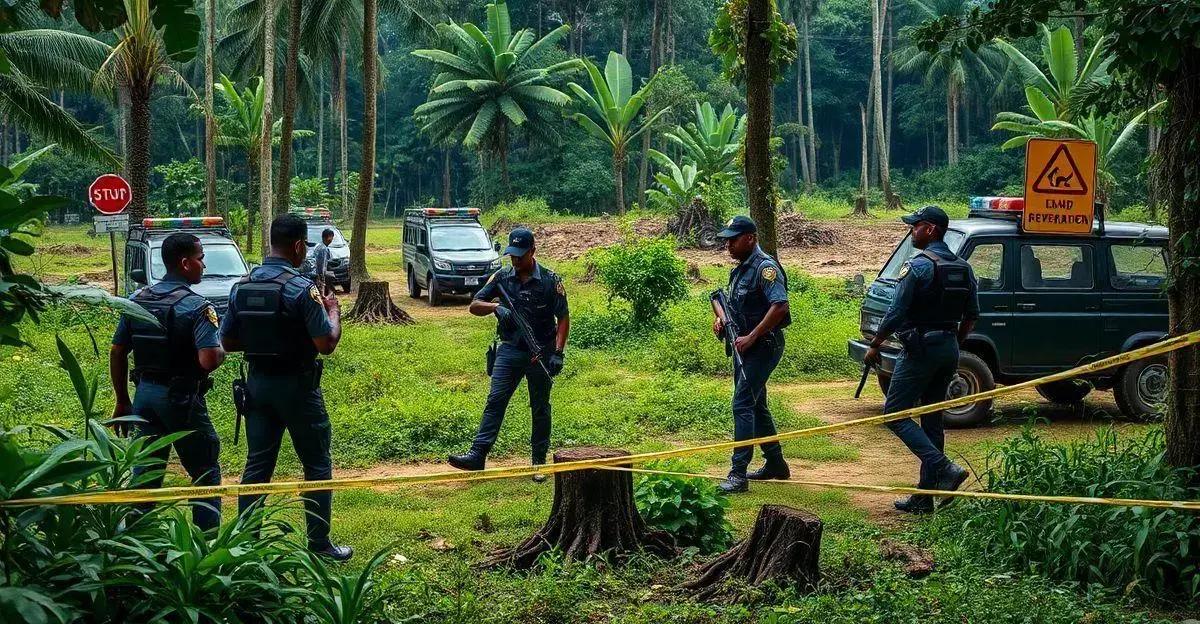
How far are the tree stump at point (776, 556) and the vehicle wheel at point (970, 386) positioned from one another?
4931 mm

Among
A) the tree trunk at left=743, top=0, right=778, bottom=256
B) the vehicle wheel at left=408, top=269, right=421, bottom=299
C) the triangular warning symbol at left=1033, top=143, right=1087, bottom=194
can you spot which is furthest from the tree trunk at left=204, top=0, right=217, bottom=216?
the triangular warning symbol at left=1033, top=143, right=1087, bottom=194

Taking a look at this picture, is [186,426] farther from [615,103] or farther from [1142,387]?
[615,103]

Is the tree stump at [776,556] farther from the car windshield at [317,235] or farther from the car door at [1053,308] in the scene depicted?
the car windshield at [317,235]

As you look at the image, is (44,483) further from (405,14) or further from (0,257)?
(405,14)

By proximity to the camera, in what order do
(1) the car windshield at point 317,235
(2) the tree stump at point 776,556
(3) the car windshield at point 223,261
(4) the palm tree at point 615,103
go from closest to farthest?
(2) the tree stump at point 776,556
(3) the car windshield at point 223,261
(1) the car windshield at point 317,235
(4) the palm tree at point 615,103

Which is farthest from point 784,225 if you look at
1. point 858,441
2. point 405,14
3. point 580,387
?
point 858,441

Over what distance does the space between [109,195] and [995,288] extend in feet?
44.1

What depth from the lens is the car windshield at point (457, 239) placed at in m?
22.2

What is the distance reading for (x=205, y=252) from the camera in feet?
54.7

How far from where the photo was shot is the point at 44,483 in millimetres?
3838

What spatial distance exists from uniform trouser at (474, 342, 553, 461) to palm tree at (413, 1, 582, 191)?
96.5 ft

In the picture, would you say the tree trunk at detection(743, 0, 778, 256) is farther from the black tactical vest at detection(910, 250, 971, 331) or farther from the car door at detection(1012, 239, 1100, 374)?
the black tactical vest at detection(910, 250, 971, 331)

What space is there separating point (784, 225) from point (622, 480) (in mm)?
25604

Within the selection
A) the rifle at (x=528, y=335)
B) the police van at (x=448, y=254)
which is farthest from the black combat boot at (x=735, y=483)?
the police van at (x=448, y=254)
